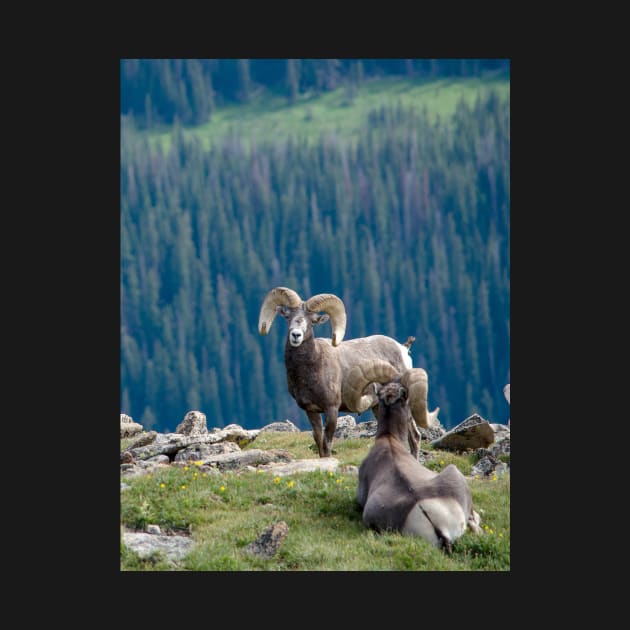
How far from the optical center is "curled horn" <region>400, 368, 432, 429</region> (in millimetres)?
20234

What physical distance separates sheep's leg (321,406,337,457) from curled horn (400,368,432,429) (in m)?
2.77

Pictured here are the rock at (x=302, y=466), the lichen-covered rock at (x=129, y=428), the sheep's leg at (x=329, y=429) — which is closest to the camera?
the rock at (x=302, y=466)

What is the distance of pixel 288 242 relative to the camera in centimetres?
2408

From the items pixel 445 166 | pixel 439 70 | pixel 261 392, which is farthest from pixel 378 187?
pixel 261 392

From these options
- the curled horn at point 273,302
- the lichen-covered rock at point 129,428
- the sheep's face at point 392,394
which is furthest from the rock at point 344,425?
the sheep's face at point 392,394

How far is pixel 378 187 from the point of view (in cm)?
2328

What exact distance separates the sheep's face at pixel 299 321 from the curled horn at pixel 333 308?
14cm

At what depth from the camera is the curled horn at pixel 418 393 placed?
20.2 m

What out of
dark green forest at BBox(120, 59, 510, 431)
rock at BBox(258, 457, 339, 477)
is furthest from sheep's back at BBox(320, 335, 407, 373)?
rock at BBox(258, 457, 339, 477)

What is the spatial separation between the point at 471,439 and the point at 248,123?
703cm

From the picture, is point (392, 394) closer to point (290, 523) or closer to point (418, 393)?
point (418, 393)

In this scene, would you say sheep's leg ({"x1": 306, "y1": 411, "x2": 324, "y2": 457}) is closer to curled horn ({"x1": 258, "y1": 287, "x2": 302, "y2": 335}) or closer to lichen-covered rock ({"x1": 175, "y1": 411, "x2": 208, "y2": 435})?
curled horn ({"x1": 258, "y1": 287, "x2": 302, "y2": 335})

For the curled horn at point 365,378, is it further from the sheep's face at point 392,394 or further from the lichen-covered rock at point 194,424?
the lichen-covered rock at point 194,424

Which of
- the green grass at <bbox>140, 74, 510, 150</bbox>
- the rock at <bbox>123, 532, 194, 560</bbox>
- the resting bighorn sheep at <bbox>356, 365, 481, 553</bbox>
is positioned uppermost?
the green grass at <bbox>140, 74, 510, 150</bbox>
